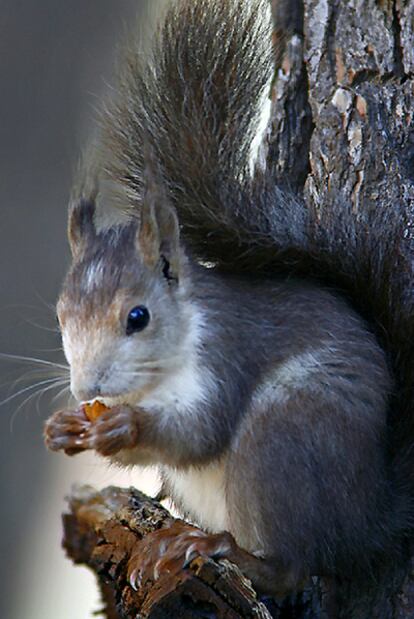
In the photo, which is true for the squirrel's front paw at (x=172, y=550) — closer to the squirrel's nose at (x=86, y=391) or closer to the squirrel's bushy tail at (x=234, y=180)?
the squirrel's nose at (x=86, y=391)

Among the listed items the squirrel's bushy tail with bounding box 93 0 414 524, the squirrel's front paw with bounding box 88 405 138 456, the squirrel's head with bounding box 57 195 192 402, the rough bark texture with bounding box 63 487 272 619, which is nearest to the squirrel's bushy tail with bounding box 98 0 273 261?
the squirrel's bushy tail with bounding box 93 0 414 524

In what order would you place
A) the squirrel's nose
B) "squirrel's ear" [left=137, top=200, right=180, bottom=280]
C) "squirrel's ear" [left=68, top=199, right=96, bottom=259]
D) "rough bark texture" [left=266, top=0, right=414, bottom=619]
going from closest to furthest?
the squirrel's nose < "squirrel's ear" [left=137, top=200, right=180, bottom=280] < "squirrel's ear" [left=68, top=199, right=96, bottom=259] < "rough bark texture" [left=266, top=0, right=414, bottom=619]

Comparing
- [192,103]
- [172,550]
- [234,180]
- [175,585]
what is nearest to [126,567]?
[172,550]

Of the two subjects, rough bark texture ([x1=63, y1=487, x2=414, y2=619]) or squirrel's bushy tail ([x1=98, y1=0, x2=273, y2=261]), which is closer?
rough bark texture ([x1=63, y1=487, x2=414, y2=619])

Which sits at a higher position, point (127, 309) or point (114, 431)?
point (127, 309)

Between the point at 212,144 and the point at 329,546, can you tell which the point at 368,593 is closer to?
the point at 329,546

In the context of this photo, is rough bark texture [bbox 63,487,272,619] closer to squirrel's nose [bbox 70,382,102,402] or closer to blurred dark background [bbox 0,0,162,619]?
squirrel's nose [bbox 70,382,102,402]

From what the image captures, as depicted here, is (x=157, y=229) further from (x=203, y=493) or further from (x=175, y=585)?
(x=175, y=585)

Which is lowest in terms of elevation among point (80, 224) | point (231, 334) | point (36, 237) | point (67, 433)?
point (36, 237)
